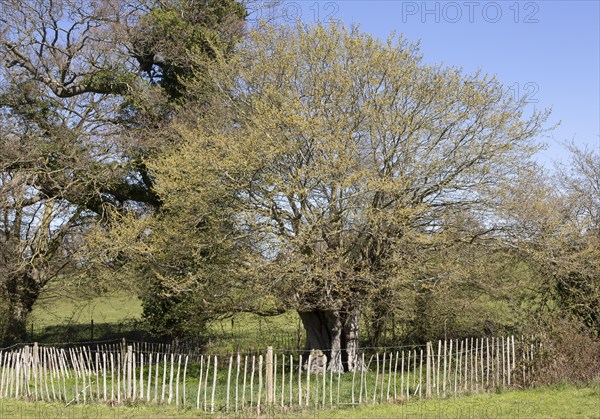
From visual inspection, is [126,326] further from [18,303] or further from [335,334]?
[335,334]

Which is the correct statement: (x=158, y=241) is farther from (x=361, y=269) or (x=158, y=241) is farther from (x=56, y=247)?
(x=56, y=247)

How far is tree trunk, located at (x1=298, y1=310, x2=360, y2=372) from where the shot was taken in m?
16.2

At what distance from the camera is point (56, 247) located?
2220 cm

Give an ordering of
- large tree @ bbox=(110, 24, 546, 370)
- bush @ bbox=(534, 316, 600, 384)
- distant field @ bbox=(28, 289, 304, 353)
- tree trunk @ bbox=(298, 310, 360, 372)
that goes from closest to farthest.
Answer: bush @ bbox=(534, 316, 600, 384)
large tree @ bbox=(110, 24, 546, 370)
tree trunk @ bbox=(298, 310, 360, 372)
distant field @ bbox=(28, 289, 304, 353)

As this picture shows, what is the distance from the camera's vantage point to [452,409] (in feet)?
36.3

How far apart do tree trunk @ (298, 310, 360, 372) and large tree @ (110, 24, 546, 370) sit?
7 cm

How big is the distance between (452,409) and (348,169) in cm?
Answer: 581

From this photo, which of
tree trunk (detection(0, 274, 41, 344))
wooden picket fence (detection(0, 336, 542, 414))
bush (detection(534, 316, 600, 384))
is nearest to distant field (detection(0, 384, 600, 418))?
wooden picket fence (detection(0, 336, 542, 414))

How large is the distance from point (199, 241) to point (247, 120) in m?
3.30

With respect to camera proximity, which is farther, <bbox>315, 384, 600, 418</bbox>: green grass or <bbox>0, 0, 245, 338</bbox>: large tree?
<bbox>0, 0, 245, 338</bbox>: large tree

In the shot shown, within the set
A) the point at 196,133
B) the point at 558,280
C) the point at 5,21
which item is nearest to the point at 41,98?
the point at 5,21

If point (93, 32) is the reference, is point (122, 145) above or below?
below

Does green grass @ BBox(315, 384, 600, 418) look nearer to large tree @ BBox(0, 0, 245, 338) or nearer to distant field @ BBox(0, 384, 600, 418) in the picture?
distant field @ BBox(0, 384, 600, 418)

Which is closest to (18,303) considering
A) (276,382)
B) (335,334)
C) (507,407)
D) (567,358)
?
(335,334)
